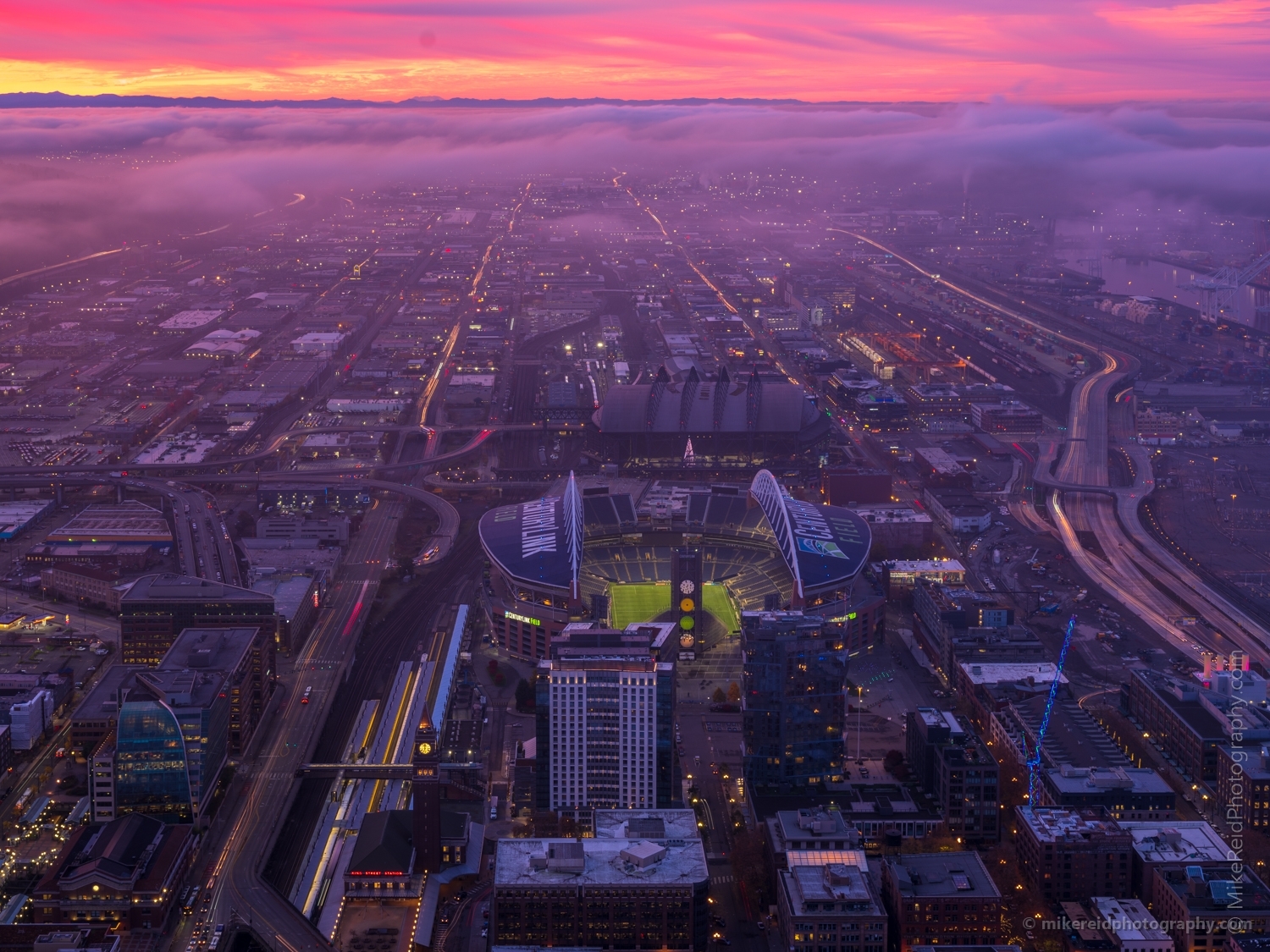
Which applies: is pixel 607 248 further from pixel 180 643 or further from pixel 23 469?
pixel 180 643

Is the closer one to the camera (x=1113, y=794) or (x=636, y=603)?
(x=1113, y=794)

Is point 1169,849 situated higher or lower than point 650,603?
higher

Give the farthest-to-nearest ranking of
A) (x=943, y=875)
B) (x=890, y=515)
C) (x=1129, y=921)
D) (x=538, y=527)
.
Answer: (x=890, y=515)
(x=538, y=527)
(x=943, y=875)
(x=1129, y=921)

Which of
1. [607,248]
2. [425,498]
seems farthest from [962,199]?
[425,498]

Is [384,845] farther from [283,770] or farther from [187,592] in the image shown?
[187,592]

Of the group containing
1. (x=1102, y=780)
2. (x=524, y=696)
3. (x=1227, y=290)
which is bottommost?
(x=1227, y=290)

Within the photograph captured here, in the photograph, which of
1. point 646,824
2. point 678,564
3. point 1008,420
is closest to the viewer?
point 646,824

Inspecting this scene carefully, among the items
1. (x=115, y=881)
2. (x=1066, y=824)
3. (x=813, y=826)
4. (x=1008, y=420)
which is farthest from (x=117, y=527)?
(x=1008, y=420)
